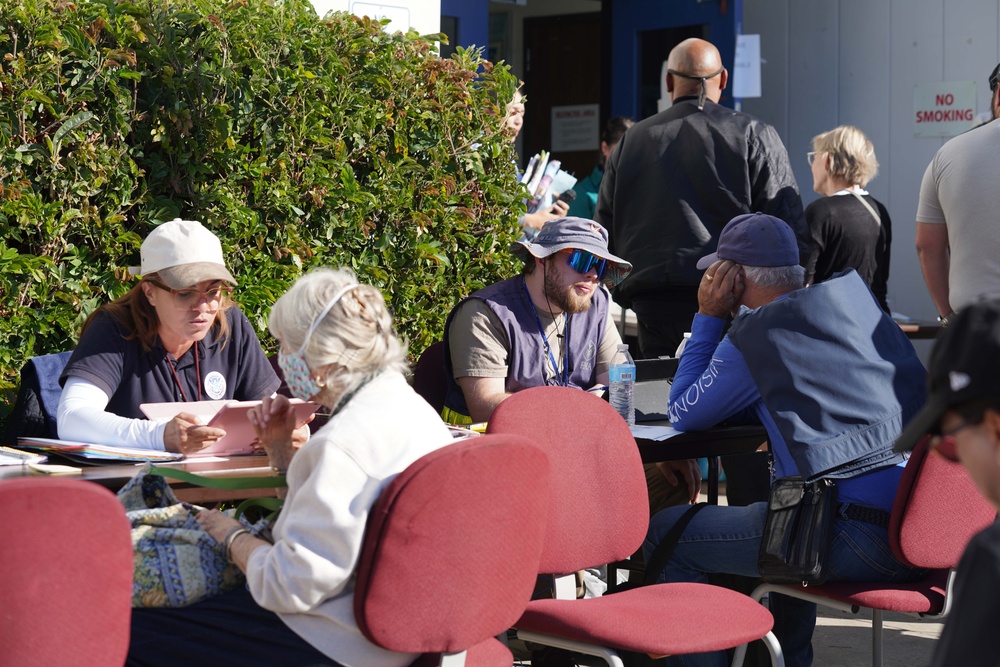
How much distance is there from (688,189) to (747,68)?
10.0 ft

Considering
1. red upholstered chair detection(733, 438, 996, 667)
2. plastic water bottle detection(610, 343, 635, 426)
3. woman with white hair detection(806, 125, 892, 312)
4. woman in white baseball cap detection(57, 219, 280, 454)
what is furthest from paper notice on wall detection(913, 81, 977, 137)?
woman in white baseball cap detection(57, 219, 280, 454)

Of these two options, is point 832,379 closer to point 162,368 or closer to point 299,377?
point 299,377

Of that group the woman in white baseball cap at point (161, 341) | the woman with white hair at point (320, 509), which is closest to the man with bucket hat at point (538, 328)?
the woman in white baseball cap at point (161, 341)

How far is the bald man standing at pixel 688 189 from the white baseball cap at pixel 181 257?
7.64 feet

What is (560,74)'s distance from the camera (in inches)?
421

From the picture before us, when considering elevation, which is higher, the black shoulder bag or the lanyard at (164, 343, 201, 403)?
the lanyard at (164, 343, 201, 403)

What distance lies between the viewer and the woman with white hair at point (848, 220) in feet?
20.2

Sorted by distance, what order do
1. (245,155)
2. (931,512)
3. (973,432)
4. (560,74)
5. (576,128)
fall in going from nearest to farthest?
(973,432)
(931,512)
(245,155)
(576,128)
(560,74)

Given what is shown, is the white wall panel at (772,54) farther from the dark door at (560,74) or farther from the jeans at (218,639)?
the jeans at (218,639)

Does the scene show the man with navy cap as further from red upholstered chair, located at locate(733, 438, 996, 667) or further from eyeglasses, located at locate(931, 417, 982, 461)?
eyeglasses, located at locate(931, 417, 982, 461)

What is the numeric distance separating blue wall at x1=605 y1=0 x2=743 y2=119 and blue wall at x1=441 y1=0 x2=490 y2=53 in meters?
1.88

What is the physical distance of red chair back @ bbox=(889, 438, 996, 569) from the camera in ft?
9.96

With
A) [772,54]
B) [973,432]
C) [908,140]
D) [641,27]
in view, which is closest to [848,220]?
[908,140]

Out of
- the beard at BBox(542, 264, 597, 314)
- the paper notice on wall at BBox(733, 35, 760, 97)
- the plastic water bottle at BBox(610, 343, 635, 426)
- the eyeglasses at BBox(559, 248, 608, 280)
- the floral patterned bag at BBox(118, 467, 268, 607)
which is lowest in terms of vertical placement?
the floral patterned bag at BBox(118, 467, 268, 607)
